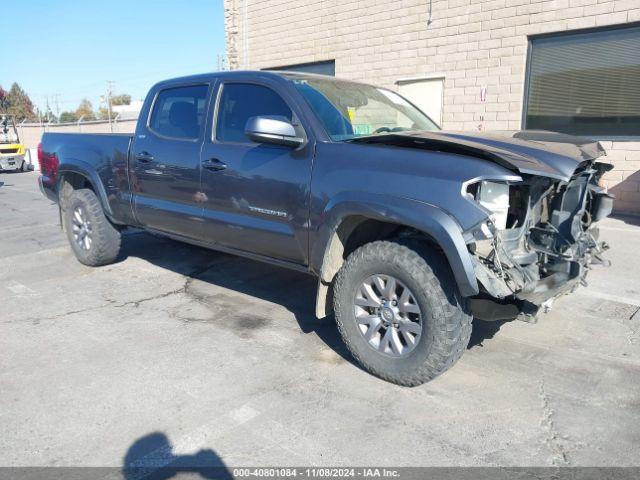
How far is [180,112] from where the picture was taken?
16.4 feet

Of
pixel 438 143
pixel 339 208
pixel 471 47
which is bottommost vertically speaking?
pixel 339 208

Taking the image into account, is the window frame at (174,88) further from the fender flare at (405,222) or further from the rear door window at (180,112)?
the fender flare at (405,222)

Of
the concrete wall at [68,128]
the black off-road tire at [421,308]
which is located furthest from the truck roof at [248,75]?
the concrete wall at [68,128]

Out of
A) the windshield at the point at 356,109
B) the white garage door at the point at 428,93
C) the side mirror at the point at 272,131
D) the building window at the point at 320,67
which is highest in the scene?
the building window at the point at 320,67

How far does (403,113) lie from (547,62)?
20.8 feet

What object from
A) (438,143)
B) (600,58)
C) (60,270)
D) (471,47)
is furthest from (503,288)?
(471,47)

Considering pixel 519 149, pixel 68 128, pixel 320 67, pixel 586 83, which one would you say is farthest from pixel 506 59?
pixel 68 128

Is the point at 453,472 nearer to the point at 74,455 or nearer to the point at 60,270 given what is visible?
the point at 74,455

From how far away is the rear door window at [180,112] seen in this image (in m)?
4.77

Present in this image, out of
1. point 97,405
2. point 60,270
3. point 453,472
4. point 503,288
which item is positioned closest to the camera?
point 453,472

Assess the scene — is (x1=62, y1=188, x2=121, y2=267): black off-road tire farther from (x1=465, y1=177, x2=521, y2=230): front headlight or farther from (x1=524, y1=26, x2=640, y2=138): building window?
(x1=524, y1=26, x2=640, y2=138): building window

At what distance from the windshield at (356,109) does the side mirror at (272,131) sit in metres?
0.27

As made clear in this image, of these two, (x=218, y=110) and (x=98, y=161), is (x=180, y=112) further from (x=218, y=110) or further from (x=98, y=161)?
(x=98, y=161)

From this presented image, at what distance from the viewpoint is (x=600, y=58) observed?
9.29 m
